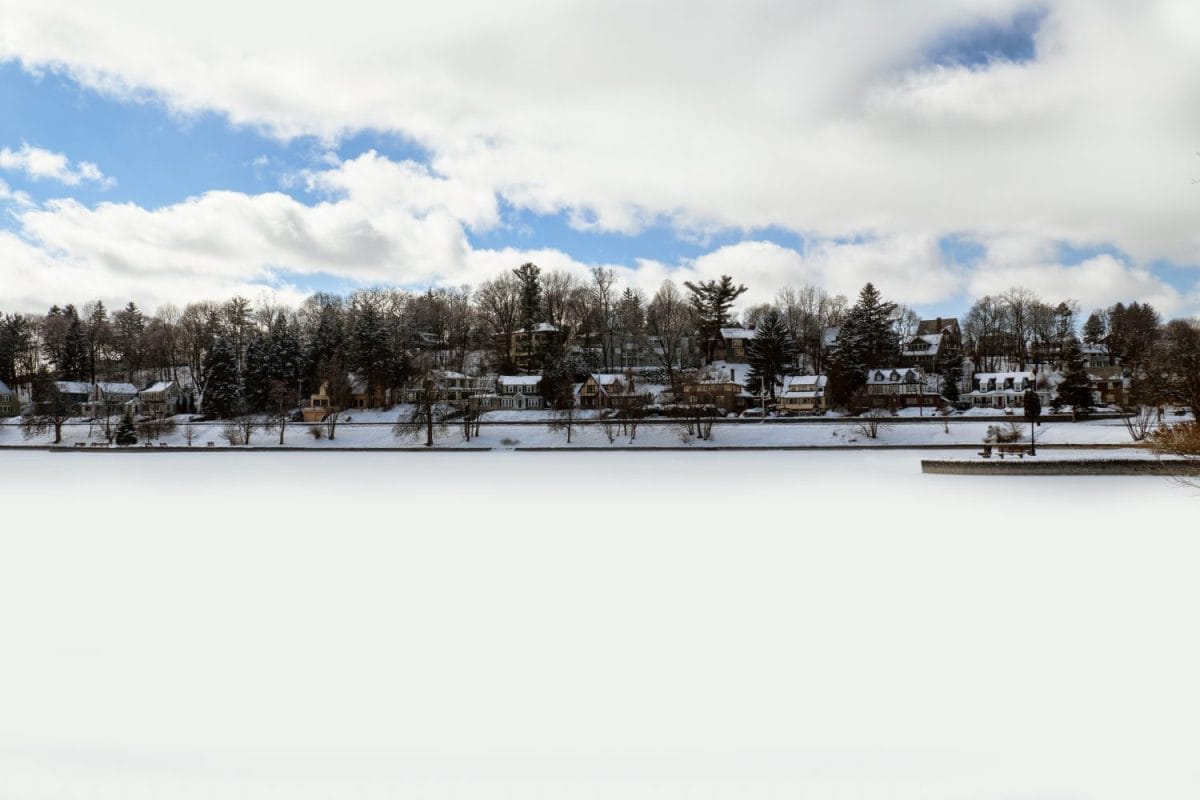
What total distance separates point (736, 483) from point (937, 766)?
61.1ft

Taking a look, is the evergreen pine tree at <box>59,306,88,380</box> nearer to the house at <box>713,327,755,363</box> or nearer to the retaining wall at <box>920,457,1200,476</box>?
the house at <box>713,327,755,363</box>

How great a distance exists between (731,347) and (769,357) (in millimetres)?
12777

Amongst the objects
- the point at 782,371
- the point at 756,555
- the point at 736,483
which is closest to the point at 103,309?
the point at 782,371

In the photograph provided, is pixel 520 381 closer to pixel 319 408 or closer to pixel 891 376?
pixel 319 408

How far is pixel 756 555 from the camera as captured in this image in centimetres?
1142

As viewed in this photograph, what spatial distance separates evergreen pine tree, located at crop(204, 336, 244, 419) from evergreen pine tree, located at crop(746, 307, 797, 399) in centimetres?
4027

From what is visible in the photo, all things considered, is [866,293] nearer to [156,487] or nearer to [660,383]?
[660,383]

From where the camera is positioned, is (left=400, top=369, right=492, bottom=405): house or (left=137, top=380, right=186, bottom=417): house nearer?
(left=400, top=369, right=492, bottom=405): house

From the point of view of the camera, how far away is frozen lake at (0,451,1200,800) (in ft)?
15.9

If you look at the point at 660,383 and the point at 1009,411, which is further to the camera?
the point at 660,383

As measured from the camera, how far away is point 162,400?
66312mm

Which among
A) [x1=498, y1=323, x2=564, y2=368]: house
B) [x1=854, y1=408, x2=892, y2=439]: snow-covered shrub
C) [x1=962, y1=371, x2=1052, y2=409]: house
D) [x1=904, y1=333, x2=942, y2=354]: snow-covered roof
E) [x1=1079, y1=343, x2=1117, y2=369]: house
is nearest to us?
[x1=854, y1=408, x2=892, y2=439]: snow-covered shrub

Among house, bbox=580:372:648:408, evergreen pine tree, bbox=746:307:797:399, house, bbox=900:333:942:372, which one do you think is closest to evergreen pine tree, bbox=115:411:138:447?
house, bbox=580:372:648:408

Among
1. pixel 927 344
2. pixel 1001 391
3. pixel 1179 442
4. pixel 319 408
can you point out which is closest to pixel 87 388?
pixel 319 408
